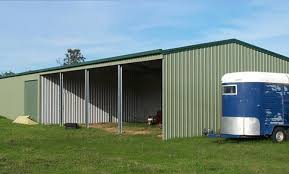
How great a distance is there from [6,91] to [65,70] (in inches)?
452

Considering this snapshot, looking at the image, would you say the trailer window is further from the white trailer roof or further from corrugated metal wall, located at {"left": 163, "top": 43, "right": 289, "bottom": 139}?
corrugated metal wall, located at {"left": 163, "top": 43, "right": 289, "bottom": 139}

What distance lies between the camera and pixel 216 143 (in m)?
18.7

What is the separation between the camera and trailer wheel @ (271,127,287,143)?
19.0m

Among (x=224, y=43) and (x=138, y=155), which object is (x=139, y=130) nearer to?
(x=224, y=43)

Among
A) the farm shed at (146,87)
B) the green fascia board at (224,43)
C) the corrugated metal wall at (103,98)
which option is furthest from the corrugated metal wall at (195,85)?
the corrugated metal wall at (103,98)

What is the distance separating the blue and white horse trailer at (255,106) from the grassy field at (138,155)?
49 cm

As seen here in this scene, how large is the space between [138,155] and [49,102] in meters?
18.2

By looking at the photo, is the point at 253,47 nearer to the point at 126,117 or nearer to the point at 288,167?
the point at 288,167

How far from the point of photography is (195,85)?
71.6 ft

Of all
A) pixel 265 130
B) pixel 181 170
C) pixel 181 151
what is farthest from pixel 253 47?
pixel 181 170

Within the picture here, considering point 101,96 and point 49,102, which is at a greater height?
point 101,96

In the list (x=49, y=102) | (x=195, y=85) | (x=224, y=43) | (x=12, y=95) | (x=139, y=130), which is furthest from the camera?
(x=12, y=95)

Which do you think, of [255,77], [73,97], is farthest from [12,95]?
[255,77]

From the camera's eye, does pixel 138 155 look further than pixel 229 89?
No
